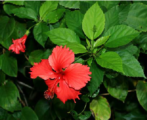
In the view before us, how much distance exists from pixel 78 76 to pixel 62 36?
0.70 feet

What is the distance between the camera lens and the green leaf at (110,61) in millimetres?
720

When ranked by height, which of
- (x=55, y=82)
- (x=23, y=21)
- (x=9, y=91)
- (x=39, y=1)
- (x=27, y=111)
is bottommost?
(x=27, y=111)

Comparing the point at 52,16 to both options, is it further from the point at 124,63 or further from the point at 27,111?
the point at 27,111

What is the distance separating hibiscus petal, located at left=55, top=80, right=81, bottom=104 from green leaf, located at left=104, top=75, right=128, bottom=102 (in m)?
0.34

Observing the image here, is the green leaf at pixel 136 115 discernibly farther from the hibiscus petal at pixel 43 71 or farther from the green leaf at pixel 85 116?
the hibiscus petal at pixel 43 71

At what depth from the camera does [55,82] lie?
0.82 meters

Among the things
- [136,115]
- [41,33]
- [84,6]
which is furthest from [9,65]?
[136,115]

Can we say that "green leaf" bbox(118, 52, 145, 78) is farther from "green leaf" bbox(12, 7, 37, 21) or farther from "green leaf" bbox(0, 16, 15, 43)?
"green leaf" bbox(0, 16, 15, 43)

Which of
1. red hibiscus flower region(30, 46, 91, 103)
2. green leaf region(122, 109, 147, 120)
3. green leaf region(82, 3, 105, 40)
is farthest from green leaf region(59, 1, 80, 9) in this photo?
green leaf region(122, 109, 147, 120)

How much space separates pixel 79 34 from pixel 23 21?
434 mm

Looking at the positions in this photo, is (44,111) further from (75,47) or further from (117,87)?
(75,47)

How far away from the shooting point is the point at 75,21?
917 mm

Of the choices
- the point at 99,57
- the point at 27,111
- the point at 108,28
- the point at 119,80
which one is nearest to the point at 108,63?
the point at 99,57

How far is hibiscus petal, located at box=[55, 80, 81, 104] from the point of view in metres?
0.77
